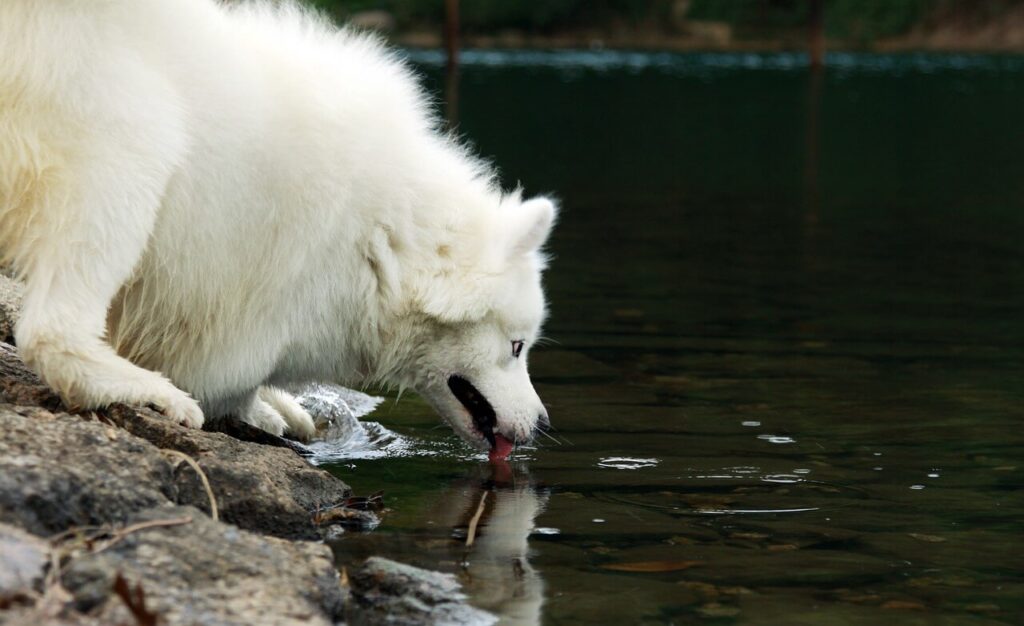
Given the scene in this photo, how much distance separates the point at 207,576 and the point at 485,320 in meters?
2.23

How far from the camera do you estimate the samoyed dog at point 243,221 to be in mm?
5418

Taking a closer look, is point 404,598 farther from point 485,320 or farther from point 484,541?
point 485,320

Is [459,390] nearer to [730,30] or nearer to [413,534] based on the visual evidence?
[413,534]

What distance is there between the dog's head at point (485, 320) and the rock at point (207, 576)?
1.69 m

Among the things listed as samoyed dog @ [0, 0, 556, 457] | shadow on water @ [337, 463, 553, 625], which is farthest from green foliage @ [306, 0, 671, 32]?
shadow on water @ [337, 463, 553, 625]

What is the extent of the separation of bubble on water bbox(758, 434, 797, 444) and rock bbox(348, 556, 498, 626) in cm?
271

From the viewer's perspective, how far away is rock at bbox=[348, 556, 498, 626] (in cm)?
471

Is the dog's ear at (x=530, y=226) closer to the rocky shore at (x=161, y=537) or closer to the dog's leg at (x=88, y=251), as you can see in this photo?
the rocky shore at (x=161, y=537)

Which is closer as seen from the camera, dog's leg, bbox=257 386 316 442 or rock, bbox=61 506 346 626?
rock, bbox=61 506 346 626

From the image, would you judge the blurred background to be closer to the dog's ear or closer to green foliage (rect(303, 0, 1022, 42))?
green foliage (rect(303, 0, 1022, 42))

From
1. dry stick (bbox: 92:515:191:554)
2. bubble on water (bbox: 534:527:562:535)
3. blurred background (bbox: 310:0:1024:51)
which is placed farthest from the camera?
blurred background (bbox: 310:0:1024:51)

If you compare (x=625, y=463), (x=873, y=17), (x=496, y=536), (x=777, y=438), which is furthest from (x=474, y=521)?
(x=873, y=17)

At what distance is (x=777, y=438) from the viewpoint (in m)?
7.50

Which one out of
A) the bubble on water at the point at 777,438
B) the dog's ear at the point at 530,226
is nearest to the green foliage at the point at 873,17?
the bubble on water at the point at 777,438
